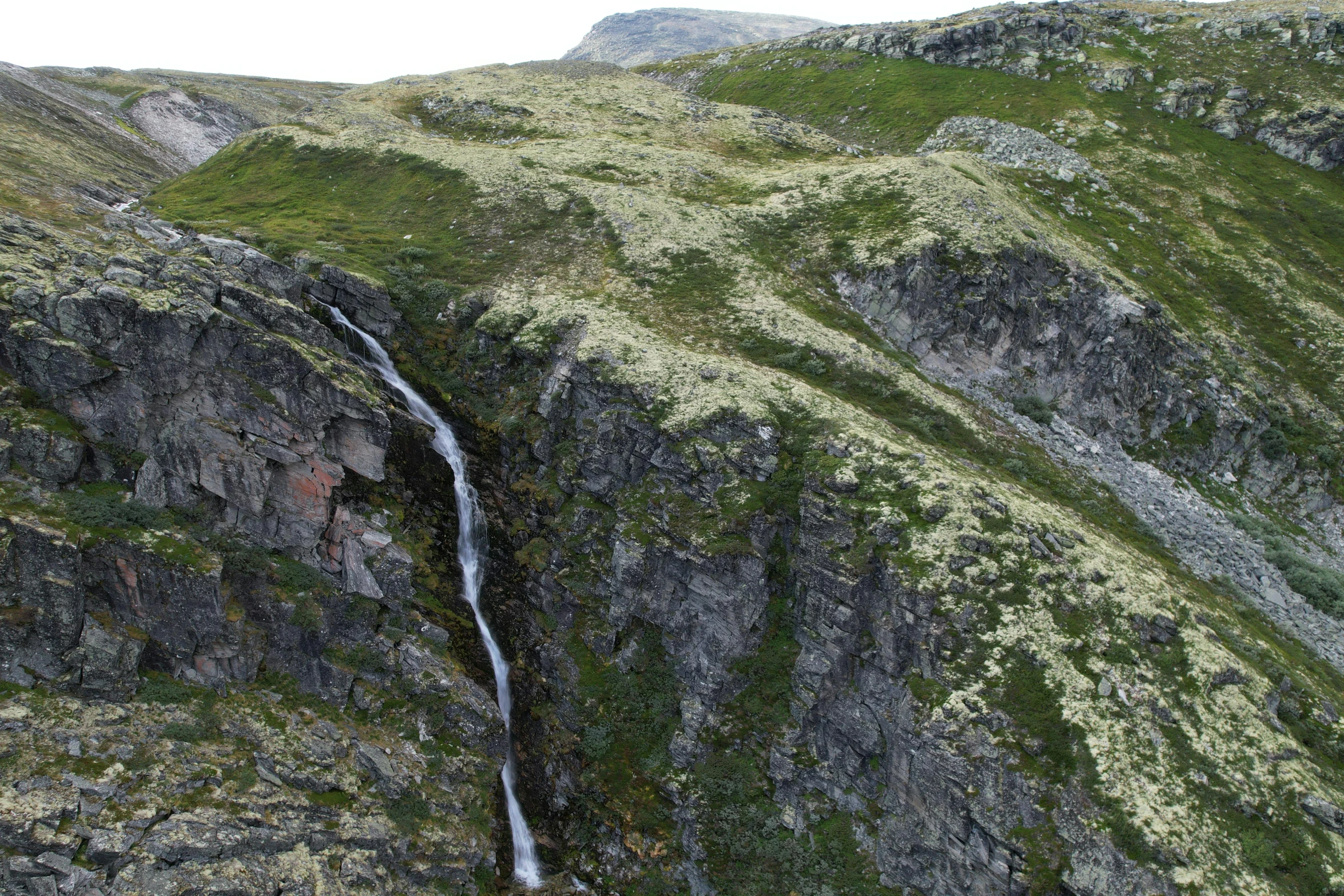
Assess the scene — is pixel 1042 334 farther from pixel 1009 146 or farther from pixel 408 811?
pixel 408 811

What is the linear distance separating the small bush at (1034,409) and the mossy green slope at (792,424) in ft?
12.1

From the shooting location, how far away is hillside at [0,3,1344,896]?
23.6 m

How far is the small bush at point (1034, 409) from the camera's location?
146 ft

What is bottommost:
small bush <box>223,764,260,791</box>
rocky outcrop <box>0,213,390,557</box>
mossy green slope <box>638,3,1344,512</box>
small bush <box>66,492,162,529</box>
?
small bush <box>223,764,260,791</box>

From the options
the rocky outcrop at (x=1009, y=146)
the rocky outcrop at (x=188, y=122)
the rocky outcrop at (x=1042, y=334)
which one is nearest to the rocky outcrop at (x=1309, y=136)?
the rocky outcrop at (x=1009, y=146)

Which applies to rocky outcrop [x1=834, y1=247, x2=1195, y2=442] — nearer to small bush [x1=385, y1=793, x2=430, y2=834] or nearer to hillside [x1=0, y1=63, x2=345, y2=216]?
small bush [x1=385, y1=793, x2=430, y2=834]

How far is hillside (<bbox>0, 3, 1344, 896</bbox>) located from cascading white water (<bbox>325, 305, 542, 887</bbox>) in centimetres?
67

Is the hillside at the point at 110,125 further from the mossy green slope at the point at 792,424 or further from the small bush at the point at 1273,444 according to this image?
the small bush at the point at 1273,444

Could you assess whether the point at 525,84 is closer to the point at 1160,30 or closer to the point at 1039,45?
the point at 1039,45

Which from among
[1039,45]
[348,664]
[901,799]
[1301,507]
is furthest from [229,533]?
[1039,45]

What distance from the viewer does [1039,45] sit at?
294 feet

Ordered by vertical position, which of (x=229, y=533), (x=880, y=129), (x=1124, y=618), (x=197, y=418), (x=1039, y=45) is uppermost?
(x=1039, y=45)

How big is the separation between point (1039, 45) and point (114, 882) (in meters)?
119

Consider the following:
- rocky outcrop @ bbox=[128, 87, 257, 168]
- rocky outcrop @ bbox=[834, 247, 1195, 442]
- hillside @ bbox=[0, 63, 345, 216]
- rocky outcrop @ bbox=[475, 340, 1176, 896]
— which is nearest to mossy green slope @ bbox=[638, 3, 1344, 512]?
rocky outcrop @ bbox=[834, 247, 1195, 442]
